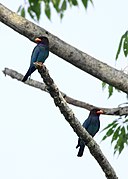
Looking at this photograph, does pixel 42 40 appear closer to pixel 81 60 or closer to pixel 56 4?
pixel 81 60

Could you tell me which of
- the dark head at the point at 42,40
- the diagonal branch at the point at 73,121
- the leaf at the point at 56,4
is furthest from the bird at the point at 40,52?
the leaf at the point at 56,4

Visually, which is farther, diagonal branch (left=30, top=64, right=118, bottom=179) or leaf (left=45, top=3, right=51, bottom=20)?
leaf (left=45, top=3, right=51, bottom=20)

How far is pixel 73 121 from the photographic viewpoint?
2756mm

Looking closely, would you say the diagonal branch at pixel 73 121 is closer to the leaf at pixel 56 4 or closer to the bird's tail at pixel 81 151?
the bird's tail at pixel 81 151

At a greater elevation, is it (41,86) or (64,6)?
(64,6)

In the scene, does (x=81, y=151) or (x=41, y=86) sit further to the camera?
(x=81, y=151)

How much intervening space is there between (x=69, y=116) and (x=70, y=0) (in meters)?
2.34

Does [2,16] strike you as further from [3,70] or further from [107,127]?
[107,127]

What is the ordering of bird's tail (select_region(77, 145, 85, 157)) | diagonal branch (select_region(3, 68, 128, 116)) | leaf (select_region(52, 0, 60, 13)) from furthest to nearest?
leaf (select_region(52, 0, 60, 13)), bird's tail (select_region(77, 145, 85, 157)), diagonal branch (select_region(3, 68, 128, 116))

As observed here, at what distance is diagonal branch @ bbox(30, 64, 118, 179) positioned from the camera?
2672 millimetres

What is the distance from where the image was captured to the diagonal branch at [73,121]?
2672 mm

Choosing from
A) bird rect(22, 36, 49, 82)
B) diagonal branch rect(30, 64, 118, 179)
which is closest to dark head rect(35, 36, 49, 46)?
bird rect(22, 36, 49, 82)

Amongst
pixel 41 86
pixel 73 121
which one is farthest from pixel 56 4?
pixel 73 121

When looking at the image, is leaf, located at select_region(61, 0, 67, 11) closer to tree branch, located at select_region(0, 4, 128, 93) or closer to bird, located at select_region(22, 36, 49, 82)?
bird, located at select_region(22, 36, 49, 82)
